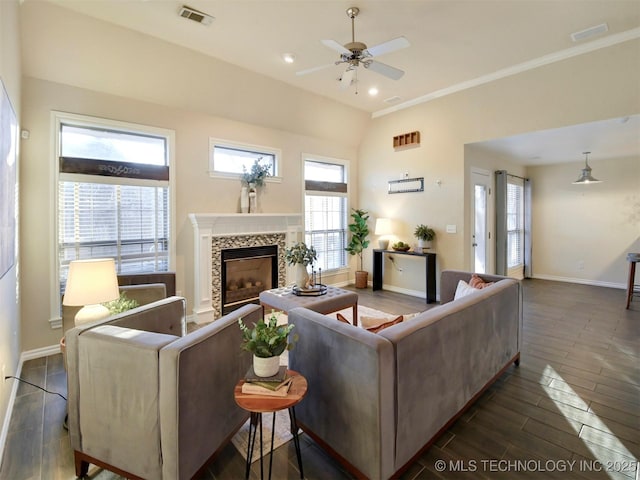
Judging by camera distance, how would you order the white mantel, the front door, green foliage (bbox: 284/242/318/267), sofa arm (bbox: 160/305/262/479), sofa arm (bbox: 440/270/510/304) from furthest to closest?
1. the front door
2. the white mantel
3. green foliage (bbox: 284/242/318/267)
4. sofa arm (bbox: 440/270/510/304)
5. sofa arm (bbox: 160/305/262/479)

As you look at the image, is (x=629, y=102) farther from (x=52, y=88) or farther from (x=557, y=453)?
(x=52, y=88)

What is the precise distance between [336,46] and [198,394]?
9.52 ft

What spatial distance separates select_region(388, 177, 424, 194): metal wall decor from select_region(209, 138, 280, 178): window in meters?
2.29

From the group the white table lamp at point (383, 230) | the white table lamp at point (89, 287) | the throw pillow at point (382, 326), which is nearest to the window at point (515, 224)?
the white table lamp at point (383, 230)

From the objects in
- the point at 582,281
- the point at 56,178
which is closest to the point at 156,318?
the point at 56,178

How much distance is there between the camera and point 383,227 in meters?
6.04

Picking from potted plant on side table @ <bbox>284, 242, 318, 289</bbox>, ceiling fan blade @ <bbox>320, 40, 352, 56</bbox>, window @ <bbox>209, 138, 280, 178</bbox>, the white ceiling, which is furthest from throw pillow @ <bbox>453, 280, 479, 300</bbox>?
window @ <bbox>209, 138, 280, 178</bbox>

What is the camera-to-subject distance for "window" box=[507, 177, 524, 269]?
6918 millimetres

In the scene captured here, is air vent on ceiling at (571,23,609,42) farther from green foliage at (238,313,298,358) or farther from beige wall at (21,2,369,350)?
green foliage at (238,313,298,358)

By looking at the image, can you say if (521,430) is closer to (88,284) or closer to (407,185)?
(88,284)

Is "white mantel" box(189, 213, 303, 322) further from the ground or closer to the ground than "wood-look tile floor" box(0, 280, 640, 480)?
further from the ground

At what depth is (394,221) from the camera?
20.1 ft

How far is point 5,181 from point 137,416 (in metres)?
1.85

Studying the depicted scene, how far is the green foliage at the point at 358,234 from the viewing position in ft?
21.3
